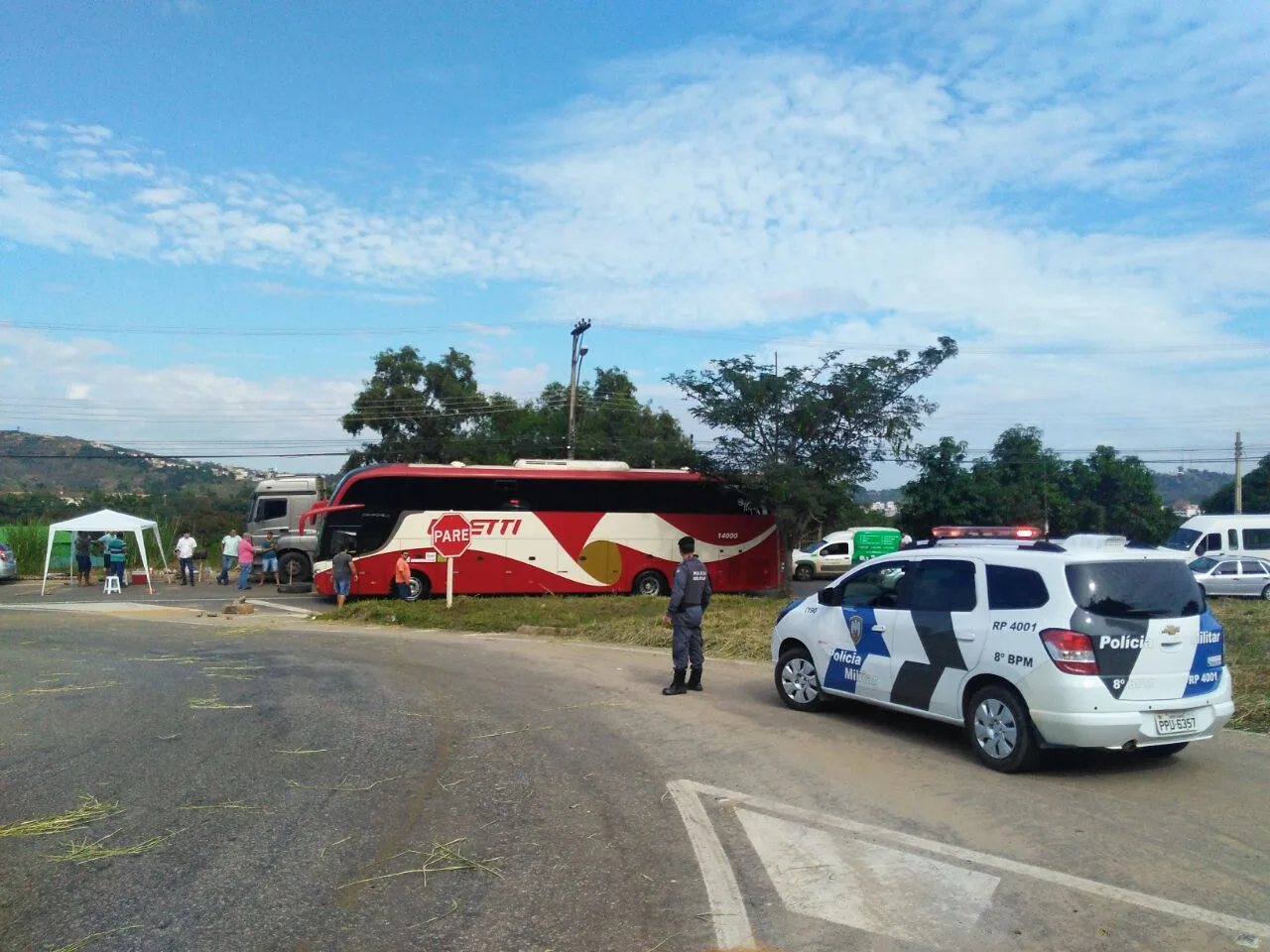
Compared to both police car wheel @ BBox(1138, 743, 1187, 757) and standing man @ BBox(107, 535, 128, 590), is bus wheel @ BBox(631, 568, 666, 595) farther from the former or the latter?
police car wheel @ BBox(1138, 743, 1187, 757)

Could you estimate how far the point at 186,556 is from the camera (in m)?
32.2

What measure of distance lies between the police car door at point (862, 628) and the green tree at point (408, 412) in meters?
41.6

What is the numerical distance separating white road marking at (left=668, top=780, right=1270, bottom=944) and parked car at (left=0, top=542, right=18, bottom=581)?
34250 mm

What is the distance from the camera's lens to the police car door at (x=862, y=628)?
29.7ft

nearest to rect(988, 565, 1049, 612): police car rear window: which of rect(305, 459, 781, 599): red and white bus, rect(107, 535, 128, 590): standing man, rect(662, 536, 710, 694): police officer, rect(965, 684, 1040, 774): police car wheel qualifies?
rect(965, 684, 1040, 774): police car wheel

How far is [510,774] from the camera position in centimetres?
743

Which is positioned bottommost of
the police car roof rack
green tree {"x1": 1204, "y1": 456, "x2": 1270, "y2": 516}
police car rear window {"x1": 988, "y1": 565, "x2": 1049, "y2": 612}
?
police car rear window {"x1": 988, "y1": 565, "x2": 1049, "y2": 612}

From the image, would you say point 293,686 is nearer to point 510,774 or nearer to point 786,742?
point 510,774

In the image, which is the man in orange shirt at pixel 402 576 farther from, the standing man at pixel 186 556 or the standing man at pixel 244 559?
the standing man at pixel 186 556

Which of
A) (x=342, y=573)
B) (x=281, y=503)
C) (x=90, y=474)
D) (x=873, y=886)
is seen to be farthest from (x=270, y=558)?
(x=90, y=474)

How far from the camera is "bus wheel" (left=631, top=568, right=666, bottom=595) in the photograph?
2673cm

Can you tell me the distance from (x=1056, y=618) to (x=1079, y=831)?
1696 mm

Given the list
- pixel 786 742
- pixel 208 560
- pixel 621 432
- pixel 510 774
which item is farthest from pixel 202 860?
pixel 621 432

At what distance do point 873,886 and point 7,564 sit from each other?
36.9 metres
